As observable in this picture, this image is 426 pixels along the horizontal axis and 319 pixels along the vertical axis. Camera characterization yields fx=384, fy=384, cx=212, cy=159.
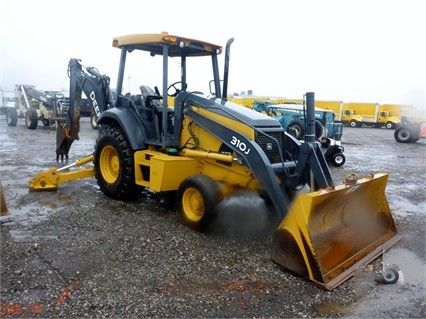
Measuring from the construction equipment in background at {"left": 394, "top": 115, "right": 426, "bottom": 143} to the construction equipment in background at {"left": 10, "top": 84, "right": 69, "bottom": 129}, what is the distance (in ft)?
55.3

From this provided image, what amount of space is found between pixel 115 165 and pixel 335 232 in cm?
380

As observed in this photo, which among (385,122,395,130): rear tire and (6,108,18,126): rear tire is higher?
(6,108,18,126): rear tire

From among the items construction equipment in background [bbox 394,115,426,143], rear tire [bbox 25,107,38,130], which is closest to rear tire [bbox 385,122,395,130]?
construction equipment in background [bbox 394,115,426,143]

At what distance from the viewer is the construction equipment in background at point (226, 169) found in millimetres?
3879

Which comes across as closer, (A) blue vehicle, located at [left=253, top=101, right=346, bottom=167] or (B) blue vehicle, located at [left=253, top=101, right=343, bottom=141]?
(A) blue vehicle, located at [left=253, top=101, right=346, bottom=167]

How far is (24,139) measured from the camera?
48.8ft

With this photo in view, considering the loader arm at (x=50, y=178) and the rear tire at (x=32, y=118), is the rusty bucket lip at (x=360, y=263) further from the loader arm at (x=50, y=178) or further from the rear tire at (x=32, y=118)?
the rear tire at (x=32, y=118)

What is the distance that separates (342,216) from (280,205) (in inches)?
28.3

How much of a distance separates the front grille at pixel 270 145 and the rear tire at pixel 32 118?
16.7 m

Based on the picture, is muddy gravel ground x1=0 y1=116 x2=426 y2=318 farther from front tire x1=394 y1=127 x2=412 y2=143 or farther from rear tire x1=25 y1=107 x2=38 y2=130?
front tire x1=394 y1=127 x2=412 y2=143

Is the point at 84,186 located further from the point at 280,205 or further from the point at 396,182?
the point at 396,182

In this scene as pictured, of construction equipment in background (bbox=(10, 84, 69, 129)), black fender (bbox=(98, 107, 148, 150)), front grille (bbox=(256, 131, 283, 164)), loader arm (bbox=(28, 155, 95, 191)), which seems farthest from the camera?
construction equipment in background (bbox=(10, 84, 69, 129))

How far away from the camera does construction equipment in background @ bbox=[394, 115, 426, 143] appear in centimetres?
1967

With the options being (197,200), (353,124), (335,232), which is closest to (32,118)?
(197,200)
